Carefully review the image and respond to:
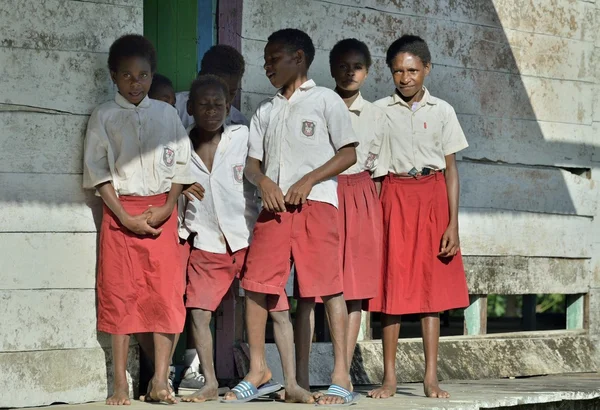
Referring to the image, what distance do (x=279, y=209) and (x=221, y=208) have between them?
0.50m

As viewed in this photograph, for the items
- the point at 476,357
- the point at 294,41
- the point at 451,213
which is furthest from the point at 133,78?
the point at 476,357

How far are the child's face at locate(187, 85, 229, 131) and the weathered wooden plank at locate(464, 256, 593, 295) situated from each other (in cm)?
210

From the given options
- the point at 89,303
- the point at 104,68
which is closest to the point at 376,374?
the point at 89,303

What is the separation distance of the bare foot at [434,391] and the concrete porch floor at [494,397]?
0.05 meters

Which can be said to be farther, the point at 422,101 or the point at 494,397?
the point at 422,101

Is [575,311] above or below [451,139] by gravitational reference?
below

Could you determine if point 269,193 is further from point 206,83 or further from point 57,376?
point 57,376

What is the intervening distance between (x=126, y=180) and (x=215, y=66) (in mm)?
916

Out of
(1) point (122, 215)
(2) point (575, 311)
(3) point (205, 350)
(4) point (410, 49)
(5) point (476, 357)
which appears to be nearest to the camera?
(1) point (122, 215)

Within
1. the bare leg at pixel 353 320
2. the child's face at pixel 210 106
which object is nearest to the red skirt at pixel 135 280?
the child's face at pixel 210 106

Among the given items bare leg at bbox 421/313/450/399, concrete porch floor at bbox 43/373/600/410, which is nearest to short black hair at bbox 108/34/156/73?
concrete porch floor at bbox 43/373/600/410

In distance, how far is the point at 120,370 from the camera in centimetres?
547

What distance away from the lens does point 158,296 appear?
554cm

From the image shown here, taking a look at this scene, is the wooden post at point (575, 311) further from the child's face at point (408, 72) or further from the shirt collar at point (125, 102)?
the shirt collar at point (125, 102)
